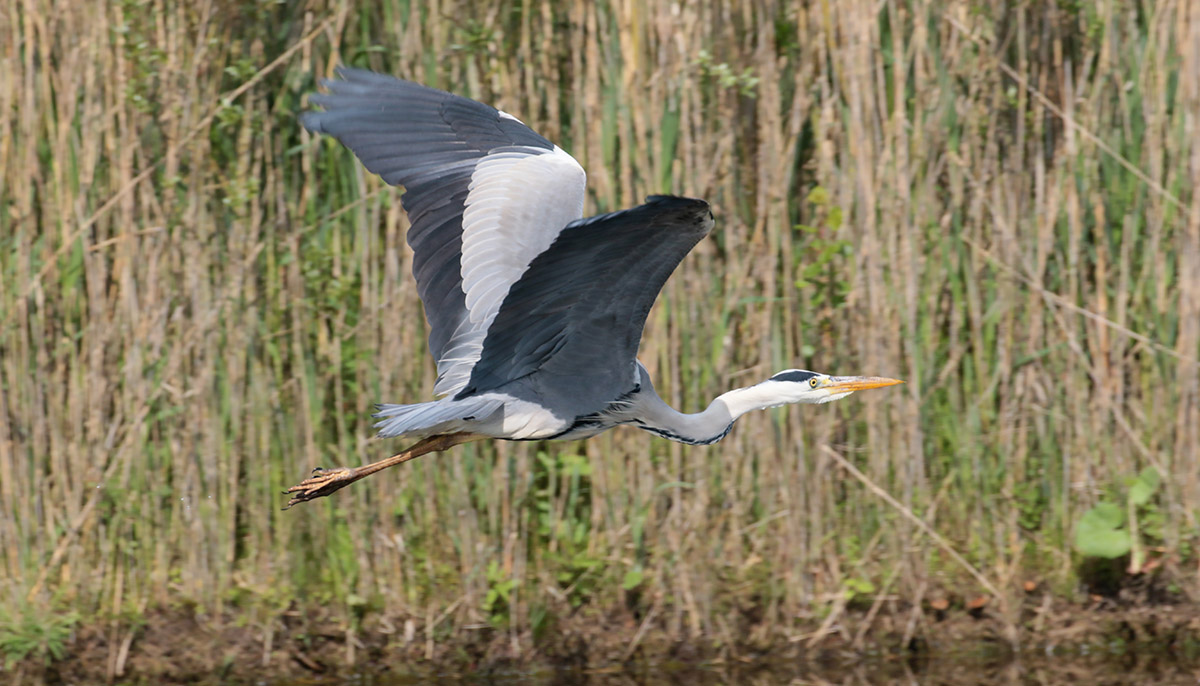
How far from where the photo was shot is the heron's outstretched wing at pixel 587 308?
281 centimetres

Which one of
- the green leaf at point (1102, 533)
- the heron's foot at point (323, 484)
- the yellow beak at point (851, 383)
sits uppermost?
the yellow beak at point (851, 383)

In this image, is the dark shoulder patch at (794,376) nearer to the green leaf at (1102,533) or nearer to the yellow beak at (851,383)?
the yellow beak at (851,383)

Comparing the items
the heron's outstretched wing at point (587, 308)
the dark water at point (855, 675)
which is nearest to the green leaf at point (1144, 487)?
the dark water at point (855, 675)

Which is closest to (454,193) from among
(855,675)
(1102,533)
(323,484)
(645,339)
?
(323,484)

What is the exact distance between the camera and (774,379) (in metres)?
3.78

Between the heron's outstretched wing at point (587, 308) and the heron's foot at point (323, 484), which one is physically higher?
the heron's outstretched wing at point (587, 308)

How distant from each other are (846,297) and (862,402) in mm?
336

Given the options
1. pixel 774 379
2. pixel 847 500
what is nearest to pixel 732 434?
pixel 847 500

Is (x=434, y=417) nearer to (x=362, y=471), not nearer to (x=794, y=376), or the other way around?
(x=362, y=471)

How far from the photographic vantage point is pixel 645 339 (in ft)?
14.7

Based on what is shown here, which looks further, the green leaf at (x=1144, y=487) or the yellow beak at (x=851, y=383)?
the green leaf at (x=1144, y=487)

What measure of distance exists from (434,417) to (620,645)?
1389 millimetres

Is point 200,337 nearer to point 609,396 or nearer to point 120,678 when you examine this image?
point 120,678

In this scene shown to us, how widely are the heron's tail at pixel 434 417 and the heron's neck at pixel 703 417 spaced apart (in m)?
0.43
